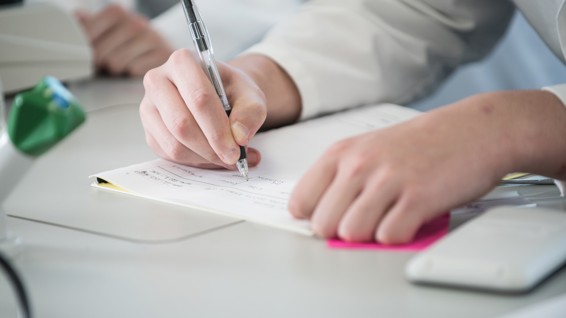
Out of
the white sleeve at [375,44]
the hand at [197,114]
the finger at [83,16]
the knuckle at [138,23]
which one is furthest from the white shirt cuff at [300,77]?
the finger at [83,16]

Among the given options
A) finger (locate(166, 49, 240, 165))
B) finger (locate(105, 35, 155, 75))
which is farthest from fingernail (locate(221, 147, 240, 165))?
finger (locate(105, 35, 155, 75))

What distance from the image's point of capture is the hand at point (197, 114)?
29.8 inches

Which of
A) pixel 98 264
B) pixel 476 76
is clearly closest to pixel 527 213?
pixel 98 264

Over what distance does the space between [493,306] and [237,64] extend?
61cm

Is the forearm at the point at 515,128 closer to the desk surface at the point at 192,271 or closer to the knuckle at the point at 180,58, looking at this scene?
the desk surface at the point at 192,271

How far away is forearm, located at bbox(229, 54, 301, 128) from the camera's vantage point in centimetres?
98

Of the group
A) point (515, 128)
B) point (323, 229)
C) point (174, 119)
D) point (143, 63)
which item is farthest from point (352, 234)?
point (143, 63)

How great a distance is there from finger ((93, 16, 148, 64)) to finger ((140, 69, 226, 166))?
75 cm

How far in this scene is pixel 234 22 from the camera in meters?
1.62

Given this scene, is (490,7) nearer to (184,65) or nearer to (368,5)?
(368,5)

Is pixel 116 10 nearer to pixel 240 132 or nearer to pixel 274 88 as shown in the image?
pixel 274 88

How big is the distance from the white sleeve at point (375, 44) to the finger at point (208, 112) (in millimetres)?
245

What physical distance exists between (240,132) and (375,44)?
419 mm

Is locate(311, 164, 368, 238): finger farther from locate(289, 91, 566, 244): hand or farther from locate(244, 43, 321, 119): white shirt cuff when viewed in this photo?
locate(244, 43, 321, 119): white shirt cuff
